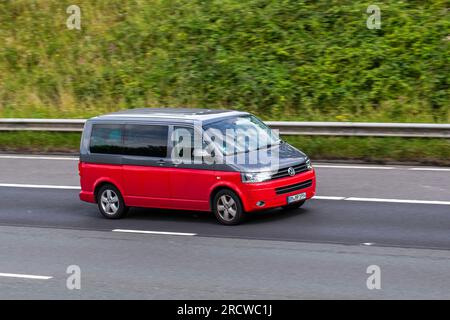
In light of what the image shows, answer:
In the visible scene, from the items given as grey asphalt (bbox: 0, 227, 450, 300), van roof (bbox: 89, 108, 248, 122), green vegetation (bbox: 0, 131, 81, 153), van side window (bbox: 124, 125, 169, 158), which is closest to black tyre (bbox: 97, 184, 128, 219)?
van side window (bbox: 124, 125, 169, 158)

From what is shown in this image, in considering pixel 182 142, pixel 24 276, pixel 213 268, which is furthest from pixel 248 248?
pixel 24 276

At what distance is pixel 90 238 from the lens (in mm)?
13852

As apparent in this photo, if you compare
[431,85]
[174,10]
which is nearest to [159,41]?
[174,10]

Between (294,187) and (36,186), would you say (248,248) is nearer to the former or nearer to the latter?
(294,187)

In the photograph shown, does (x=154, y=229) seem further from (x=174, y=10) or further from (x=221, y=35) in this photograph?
(x=174, y=10)

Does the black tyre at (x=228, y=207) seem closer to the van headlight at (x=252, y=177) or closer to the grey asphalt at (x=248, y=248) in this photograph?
the grey asphalt at (x=248, y=248)

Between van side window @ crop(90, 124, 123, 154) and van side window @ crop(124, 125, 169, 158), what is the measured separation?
150 mm

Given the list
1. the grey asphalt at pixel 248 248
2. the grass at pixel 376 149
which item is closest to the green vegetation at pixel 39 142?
the grey asphalt at pixel 248 248

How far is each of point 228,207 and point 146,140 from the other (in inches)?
75.6

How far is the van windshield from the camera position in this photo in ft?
47.0

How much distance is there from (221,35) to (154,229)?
12196mm

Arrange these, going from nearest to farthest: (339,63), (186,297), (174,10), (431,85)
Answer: (186,297) → (431,85) → (339,63) → (174,10)

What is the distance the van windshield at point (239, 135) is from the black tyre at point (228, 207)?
2.25ft
